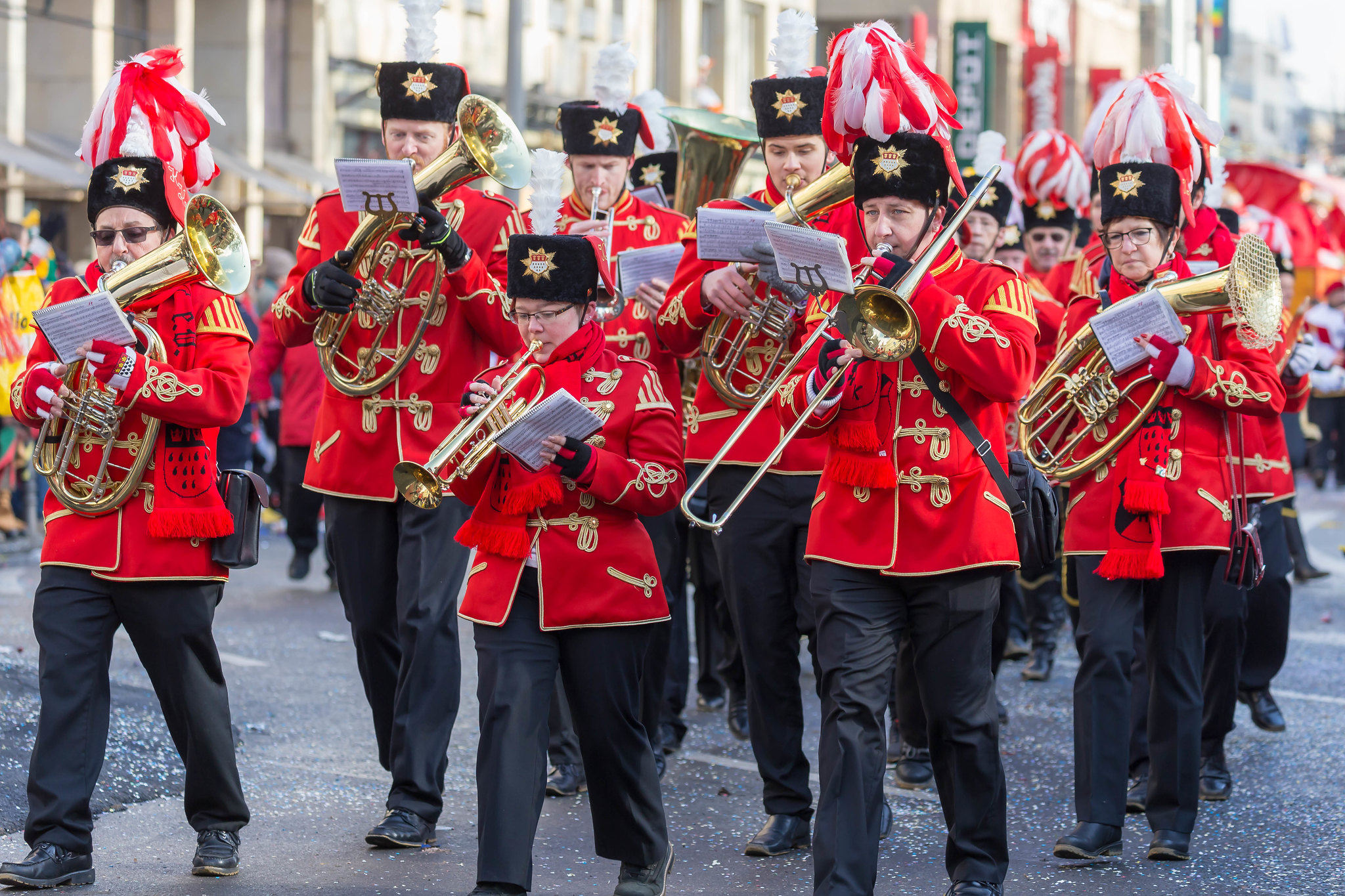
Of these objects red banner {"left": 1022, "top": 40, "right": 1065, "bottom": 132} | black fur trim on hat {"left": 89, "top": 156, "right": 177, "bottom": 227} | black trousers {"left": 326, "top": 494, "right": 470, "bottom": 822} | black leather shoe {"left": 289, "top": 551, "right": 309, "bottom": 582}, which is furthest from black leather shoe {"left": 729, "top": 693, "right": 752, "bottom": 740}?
red banner {"left": 1022, "top": 40, "right": 1065, "bottom": 132}

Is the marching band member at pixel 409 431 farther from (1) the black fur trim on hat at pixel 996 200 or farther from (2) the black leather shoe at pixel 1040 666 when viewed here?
(2) the black leather shoe at pixel 1040 666

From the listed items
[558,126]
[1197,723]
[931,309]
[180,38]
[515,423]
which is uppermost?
[180,38]

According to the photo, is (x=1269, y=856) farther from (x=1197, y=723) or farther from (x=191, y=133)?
(x=191, y=133)

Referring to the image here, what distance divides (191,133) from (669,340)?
5.48ft

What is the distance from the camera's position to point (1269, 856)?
5.93 metres

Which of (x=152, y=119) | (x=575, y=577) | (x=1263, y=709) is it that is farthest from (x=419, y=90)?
(x=1263, y=709)

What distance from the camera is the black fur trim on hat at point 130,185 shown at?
538 cm

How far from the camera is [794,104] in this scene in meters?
6.31

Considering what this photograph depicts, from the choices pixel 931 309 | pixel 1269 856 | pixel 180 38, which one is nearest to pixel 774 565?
pixel 931 309

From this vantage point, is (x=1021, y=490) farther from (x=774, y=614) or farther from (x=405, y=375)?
(x=405, y=375)

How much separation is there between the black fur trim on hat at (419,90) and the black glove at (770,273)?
3.63 feet

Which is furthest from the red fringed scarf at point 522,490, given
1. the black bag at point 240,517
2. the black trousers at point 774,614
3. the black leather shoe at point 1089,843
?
the black leather shoe at point 1089,843

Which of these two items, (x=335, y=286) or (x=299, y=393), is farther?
(x=299, y=393)

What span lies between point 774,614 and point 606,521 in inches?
43.2
